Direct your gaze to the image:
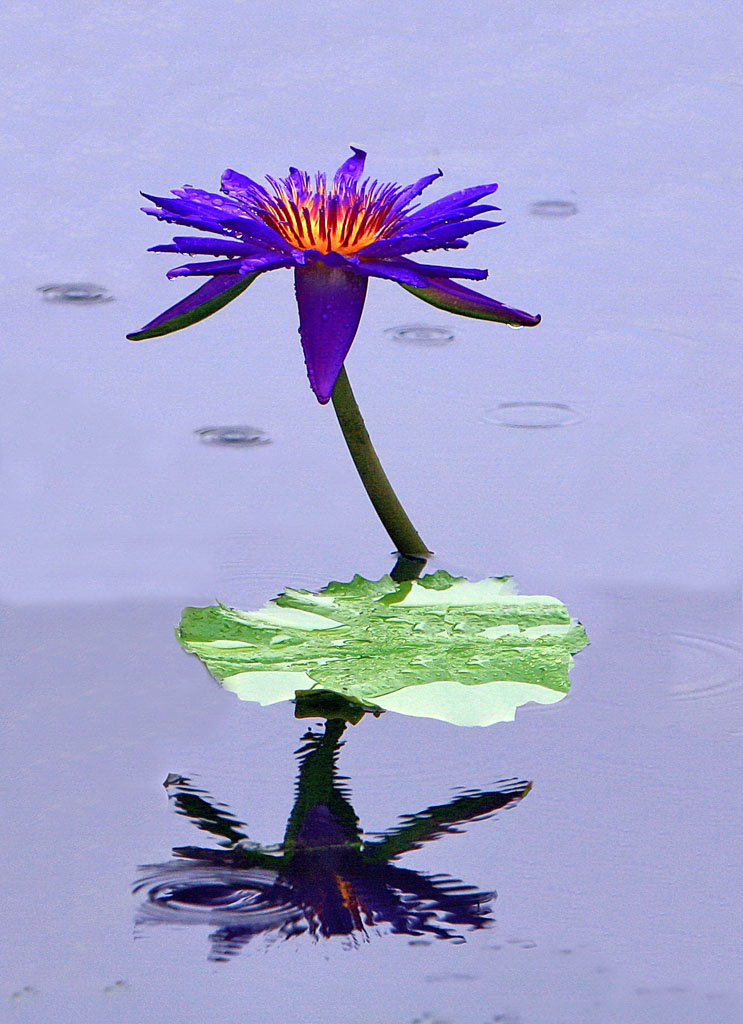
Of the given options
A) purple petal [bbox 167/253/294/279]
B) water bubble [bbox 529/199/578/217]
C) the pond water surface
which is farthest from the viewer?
water bubble [bbox 529/199/578/217]

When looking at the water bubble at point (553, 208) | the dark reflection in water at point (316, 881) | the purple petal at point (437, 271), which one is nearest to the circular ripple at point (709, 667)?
the dark reflection in water at point (316, 881)

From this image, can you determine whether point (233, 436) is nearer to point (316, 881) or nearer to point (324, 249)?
point (324, 249)

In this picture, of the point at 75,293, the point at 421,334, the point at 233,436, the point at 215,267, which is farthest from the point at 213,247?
the point at 75,293

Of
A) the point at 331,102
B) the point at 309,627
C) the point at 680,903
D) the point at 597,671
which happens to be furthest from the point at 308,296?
the point at 331,102

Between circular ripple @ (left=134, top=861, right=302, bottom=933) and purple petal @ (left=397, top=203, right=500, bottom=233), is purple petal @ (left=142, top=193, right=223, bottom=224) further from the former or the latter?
circular ripple @ (left=134, top=861, right=302, bottom=933)

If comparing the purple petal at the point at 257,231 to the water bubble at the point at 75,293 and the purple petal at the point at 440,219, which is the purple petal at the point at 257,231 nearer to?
the purple petal at the point at 440,219

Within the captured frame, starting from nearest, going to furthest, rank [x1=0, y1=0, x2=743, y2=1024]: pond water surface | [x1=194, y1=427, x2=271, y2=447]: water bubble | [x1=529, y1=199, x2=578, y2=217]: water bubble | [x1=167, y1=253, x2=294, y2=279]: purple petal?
[x1=0, y1=0, x2=743, y2=1024]: pond water surface → [x1=167, y1=253, x2=294, y2=279]: purple petal → [x1=194, y1=427, x2=271, y2=447]: water bubble → [x1=529, y1=199, x2=578, y2=217]: water bubble

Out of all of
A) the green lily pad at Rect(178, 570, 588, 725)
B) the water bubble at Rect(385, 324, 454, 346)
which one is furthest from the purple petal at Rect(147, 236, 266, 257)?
the water bubble at Rect(385, 324, 454, 346)
